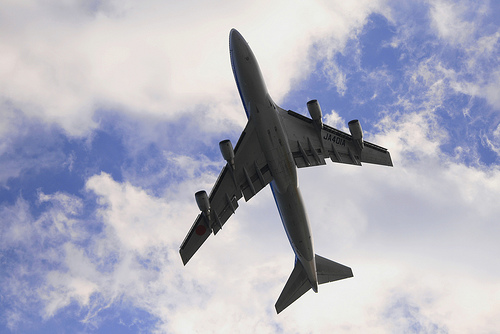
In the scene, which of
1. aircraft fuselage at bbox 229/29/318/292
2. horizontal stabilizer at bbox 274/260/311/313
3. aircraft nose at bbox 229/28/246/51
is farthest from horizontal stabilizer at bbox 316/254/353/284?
aircraft nose at bbox 229/28/246/51

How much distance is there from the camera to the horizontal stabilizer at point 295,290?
139ft

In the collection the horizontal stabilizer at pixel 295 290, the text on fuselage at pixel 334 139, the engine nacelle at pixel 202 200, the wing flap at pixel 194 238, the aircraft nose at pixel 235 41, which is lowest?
the horizontal stabilizer at pixel 295 290

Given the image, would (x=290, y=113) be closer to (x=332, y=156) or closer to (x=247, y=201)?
(x=332, y=156)

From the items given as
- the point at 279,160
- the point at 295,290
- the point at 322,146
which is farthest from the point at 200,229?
the point at 322,146

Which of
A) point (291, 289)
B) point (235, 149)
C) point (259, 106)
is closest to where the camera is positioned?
point (259, 106)

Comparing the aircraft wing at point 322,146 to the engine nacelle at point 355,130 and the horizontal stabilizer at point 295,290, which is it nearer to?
the engine nacelle at point 355,130

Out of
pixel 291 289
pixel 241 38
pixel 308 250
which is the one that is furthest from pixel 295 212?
pixel 241 38

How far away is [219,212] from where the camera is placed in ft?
131

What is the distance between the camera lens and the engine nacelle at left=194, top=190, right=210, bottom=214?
36.4 meters

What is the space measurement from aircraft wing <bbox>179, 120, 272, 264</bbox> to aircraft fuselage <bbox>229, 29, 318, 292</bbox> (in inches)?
70.9

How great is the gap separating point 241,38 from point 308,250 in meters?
20.5

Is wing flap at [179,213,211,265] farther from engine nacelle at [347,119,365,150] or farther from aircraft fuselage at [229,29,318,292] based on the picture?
engine nacelle at [347,119,365,150]

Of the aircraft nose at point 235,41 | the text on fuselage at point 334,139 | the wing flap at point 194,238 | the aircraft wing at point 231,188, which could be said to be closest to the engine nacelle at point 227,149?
the aircraft wing at point 231,188

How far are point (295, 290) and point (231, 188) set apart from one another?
13062 millimetres
